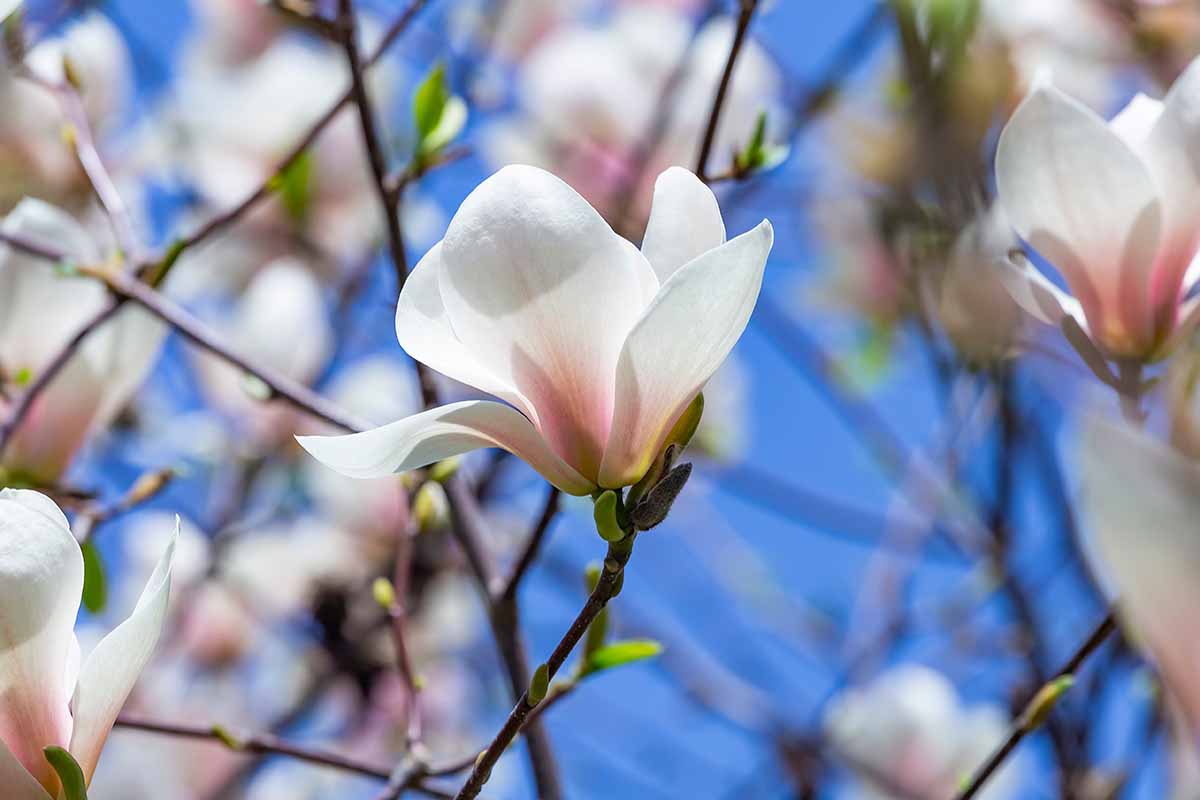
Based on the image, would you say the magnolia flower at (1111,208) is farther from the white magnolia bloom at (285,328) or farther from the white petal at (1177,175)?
the white magnolia bloom at (285,328)

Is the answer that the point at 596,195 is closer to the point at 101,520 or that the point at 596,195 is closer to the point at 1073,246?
the point at 101,520

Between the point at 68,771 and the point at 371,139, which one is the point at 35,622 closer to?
the point at 68,771

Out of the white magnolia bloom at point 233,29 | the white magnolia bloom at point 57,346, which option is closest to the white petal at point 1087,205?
the white magnolia bloom at point 57,346

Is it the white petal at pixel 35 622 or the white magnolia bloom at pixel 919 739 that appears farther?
the white magnolia bloom at pixel 919 739

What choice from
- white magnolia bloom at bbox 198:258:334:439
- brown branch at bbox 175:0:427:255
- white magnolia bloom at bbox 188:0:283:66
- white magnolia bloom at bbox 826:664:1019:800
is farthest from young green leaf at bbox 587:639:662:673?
white magnolia bloom at bbox 188:0:283:66

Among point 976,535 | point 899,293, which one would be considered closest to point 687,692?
point 976,535

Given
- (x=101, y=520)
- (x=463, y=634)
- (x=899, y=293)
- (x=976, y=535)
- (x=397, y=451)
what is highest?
(x=397, y=451)

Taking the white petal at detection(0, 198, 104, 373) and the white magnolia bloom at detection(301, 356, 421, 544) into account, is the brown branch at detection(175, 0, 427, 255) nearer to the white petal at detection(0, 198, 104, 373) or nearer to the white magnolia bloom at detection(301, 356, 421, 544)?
the white petal at detection(0, 198, 104, 373)

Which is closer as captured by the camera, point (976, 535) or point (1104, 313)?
point (1104, 313)
